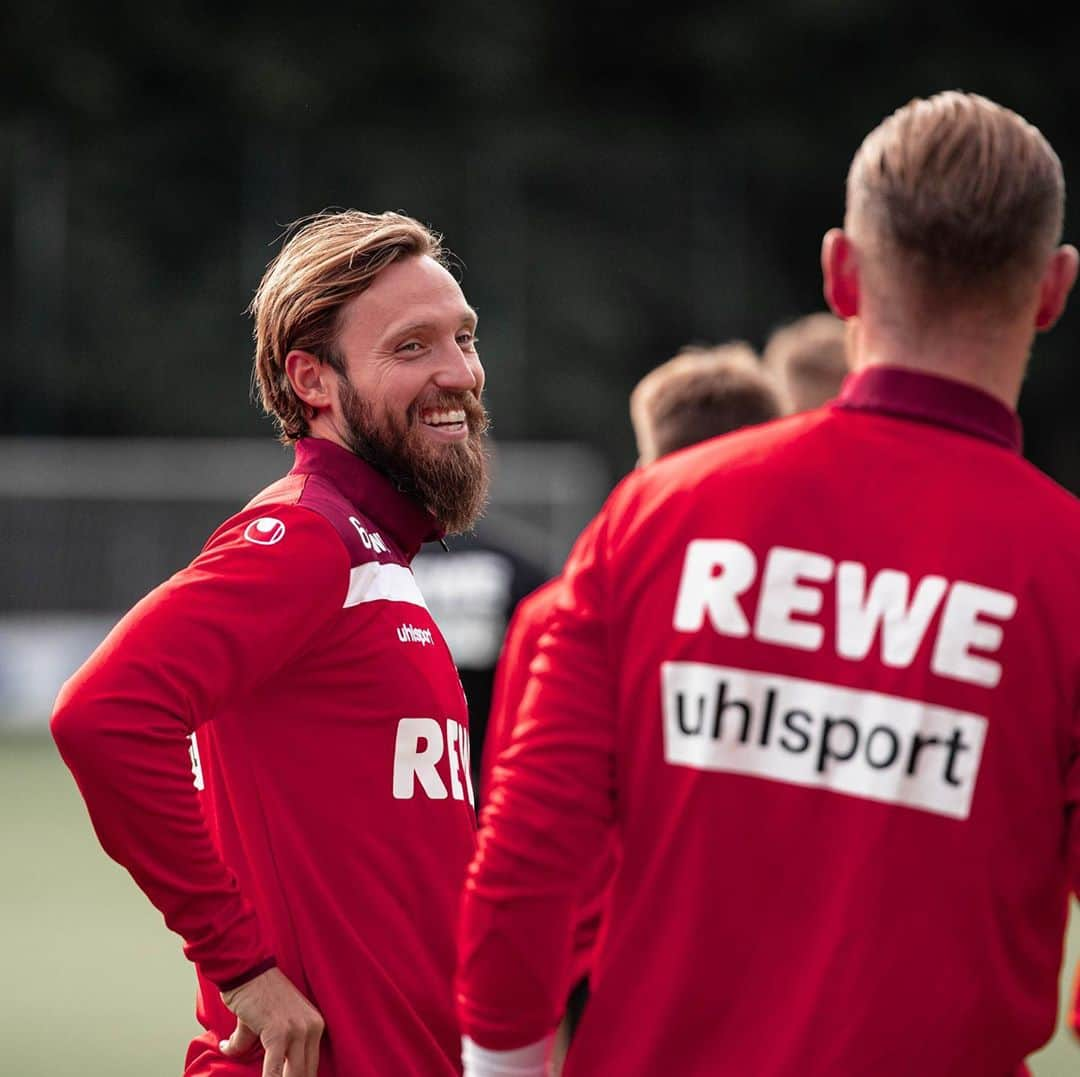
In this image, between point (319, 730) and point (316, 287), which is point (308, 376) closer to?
point (316, 287)

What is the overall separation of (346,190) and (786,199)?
4.13 metres

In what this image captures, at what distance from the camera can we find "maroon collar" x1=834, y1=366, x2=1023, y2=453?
172cm

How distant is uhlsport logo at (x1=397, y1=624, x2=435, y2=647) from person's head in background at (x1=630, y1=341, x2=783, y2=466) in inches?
53.5

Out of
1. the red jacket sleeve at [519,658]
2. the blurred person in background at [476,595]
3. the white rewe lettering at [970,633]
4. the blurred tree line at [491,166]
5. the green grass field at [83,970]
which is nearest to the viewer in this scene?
the white rewe lettering at [970,633]

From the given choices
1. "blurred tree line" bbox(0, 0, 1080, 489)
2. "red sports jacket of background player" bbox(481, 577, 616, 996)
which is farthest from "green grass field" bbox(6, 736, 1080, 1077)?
"blurred tree line" bbox(0, 0, 1080, 489)

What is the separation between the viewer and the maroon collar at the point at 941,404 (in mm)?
1721

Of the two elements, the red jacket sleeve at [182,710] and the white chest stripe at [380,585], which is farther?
the white chest stripe at [380,585]

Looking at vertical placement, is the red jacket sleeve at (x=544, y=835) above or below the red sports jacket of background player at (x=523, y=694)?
above

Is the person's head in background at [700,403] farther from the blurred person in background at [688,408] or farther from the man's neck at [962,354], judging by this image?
the man's neck at [962,354]

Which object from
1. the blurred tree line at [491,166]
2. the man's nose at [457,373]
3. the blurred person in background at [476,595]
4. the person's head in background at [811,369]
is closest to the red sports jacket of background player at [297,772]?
the man's nose at [457,373]

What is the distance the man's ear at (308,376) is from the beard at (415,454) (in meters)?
0.04

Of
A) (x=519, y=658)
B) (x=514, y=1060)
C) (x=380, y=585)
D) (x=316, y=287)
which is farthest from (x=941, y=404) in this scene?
(x=519, y=658)

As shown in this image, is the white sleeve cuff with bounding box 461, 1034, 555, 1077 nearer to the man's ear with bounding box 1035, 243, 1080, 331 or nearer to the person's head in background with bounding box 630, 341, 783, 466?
the man's ear with bounding box 1035, 243, 1080, 331

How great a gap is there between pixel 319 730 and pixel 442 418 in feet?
1.82
